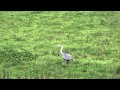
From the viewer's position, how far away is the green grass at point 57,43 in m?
15.4

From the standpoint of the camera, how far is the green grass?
15398 millimetres

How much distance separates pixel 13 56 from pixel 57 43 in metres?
3.89

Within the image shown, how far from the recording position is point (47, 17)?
26500 millimetres

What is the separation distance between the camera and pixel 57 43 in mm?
21547

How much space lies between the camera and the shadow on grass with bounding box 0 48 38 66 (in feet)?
57.4

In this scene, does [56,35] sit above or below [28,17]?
below

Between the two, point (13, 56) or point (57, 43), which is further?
point (57, 43)

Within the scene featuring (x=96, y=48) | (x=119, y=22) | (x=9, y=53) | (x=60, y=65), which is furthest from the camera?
(x=119, y=22)

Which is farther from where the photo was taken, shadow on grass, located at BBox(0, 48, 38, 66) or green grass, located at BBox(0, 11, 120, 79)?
shadow on grass, located at BBox(0, 48, 38, 66)

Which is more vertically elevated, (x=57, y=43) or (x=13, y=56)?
(x=57, y=43)

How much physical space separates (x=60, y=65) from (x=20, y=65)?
5.82ft
